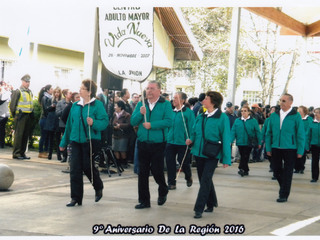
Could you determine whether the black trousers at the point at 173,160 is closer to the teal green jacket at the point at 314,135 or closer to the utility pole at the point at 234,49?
the teal green jacket at the point at 314,135

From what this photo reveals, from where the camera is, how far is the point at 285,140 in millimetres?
10578

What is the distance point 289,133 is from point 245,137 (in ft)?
14.3

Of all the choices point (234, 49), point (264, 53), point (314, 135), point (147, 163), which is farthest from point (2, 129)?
point (264, 53)

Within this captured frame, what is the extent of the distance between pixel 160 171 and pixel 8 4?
16.8 metres

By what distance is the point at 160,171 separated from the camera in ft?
30.7

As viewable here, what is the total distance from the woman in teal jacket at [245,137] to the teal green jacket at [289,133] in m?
4.10

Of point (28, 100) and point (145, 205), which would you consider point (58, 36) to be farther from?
point (145, 205)

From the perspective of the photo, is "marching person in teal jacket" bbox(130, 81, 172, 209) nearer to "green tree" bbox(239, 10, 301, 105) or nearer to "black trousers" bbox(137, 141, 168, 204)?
"black trousers" bbox(137, 141, 168, 204)

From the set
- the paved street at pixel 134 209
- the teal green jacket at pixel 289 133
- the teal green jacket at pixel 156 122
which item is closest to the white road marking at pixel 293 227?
the paved street at pixel 134 209

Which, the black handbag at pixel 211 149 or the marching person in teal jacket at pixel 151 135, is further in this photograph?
the marching person in teal jacket at pixel 151 135

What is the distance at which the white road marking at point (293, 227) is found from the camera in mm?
7566

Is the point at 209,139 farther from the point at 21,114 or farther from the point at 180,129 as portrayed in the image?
the point at 21,114

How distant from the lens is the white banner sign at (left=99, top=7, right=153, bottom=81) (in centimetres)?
945

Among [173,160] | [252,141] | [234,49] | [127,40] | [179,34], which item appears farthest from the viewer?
[179,34]
